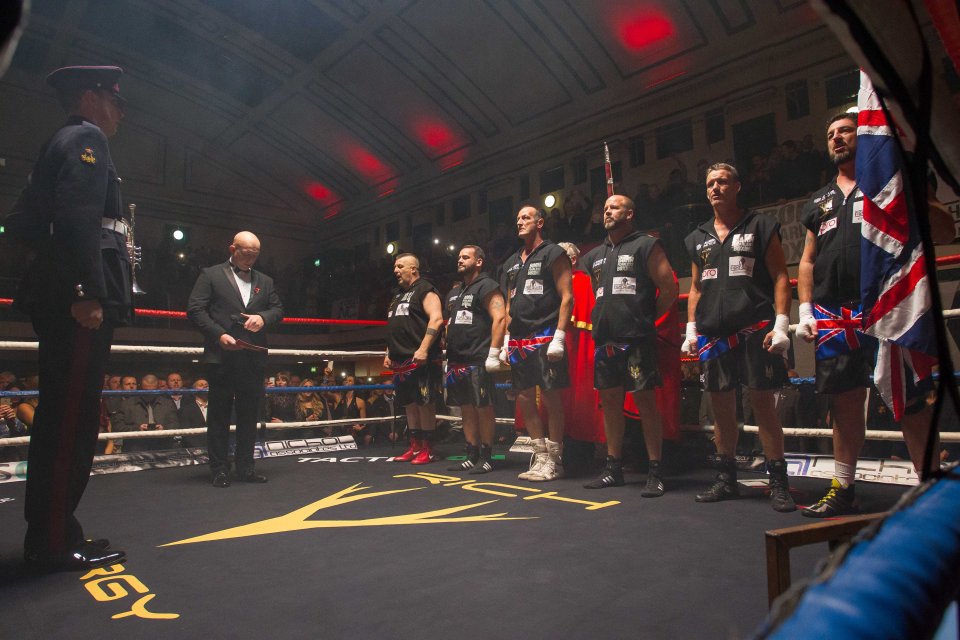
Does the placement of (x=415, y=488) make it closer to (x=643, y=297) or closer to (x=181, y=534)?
(x=181, y=534)

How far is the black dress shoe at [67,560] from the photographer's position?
5.54 ft

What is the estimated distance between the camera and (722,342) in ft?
8.27

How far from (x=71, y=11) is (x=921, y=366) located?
14.0m

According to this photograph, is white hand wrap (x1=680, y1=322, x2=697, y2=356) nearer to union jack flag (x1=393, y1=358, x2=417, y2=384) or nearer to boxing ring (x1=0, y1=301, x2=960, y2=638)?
boxing ring (x1=0, y1=301, x2=960, y2=638)

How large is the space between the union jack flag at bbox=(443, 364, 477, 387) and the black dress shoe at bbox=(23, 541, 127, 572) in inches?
88.4

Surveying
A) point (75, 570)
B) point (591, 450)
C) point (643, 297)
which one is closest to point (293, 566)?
point (75, 570)

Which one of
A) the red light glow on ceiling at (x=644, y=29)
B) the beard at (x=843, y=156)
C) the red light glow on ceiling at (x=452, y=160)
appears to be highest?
the red light glow on ceiling at (x=644, y=29)

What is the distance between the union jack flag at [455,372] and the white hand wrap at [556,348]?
773 millimetres

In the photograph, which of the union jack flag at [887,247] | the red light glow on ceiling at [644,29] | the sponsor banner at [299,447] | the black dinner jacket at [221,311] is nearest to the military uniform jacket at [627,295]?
the union jack flag at [887,247]

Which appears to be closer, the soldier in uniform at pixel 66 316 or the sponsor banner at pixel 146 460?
the soldier in uniform at pixel 66 316

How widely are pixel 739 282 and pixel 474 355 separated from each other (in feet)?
5.57

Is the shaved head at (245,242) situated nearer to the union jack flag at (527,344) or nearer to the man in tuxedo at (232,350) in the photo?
the man in tuxedo at (232,350)

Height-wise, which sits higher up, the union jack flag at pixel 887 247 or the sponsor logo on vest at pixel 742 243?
the sponsor logo on vest at pixel 742 243

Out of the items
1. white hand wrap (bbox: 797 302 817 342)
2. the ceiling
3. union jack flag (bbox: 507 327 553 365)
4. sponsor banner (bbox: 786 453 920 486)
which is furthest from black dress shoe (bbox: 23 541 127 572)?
the ceiling
